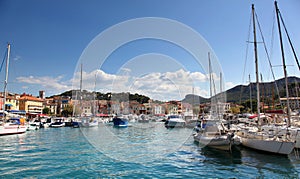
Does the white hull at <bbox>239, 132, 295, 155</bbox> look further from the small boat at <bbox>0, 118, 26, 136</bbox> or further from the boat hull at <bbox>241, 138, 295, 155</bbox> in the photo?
the small boat at <bbox>0, 118, 26, 136</bbox>

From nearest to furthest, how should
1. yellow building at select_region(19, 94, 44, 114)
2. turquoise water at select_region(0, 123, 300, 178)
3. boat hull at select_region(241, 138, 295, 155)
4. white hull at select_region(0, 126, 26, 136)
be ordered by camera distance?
1. turquoise water at select_region(0, 123, 300, 178)
2. boat hull at select_region(241, 138, 295, 155)
3. white hull at select_region(0, 126, 26, 136)
4. yellow building at select_region(19, 94, 44, 114)

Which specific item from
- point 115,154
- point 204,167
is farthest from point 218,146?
point 115,154

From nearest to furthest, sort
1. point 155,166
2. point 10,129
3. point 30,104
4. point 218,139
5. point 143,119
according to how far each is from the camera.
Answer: point 155,166 → point 218,139 → point 10,129 → point 143,119 → point 30,104

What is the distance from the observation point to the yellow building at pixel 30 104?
206 feet

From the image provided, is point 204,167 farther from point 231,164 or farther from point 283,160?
point 283,160

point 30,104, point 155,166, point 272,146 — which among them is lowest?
point 155,166

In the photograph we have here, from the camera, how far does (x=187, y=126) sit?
1390 inches

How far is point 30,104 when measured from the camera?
6538 centimetres

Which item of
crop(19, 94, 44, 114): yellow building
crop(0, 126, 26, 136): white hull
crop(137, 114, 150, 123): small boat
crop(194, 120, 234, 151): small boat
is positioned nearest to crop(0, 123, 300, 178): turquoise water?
crop(194, 120, 234, 151): small boat

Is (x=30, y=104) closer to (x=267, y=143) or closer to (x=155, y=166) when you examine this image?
(x=155, y=166)

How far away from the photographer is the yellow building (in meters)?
62.9

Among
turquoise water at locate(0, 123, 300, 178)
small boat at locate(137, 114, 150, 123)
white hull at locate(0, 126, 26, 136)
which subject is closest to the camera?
turquoise water at locate(0, 123, 300, 178)

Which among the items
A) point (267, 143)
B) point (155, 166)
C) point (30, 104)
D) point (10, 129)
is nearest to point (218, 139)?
point (267, 143)

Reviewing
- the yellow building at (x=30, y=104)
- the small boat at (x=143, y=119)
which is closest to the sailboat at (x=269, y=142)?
the small boat at (x=143, y=119)
